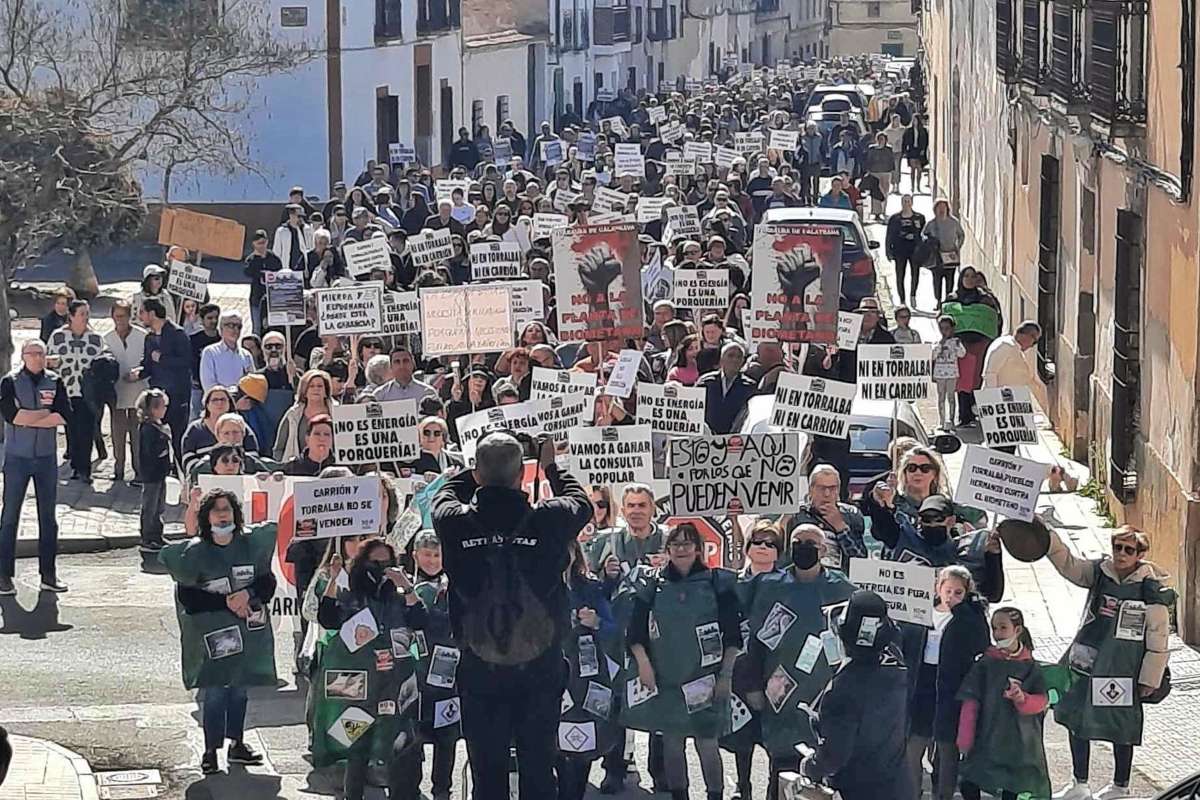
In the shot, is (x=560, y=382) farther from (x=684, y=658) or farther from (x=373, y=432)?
(x=684, y=658)

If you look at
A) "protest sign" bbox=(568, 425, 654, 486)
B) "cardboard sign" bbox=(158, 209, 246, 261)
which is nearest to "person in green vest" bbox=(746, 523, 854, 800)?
"protest sign" bbox=(568, 425, 654, 486)

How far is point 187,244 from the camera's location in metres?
18.2

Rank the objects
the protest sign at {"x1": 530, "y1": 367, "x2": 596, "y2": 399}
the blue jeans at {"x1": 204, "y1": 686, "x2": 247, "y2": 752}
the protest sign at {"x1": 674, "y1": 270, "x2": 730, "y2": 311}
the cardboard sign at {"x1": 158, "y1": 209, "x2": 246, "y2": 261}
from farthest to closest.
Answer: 1. the protest sign at {"x1": 674, "y1": 270, "x2": 730, "y2": 311}
2. the cardboard sign at {"x1": 158, "y1": 209, "x2": 246, "y2": 261}
3. the protest sign at {"x1": 530, "y1": 367, "x2": 596, "y2": 399}
4. the blue jeans at {"x1": 204, "y1": 686, "x2": 247, "y2": 752}

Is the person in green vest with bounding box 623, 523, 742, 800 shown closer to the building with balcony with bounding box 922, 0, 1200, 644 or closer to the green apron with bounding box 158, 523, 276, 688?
the green apron with bounding box 158, 523, 276, 688

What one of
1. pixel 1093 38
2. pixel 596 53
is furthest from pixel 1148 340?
pixel 596 53

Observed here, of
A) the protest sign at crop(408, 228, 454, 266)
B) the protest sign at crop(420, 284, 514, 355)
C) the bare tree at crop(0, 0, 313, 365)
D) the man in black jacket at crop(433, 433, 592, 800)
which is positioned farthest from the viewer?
the bare tree at crop(0, 0, 313, 365)

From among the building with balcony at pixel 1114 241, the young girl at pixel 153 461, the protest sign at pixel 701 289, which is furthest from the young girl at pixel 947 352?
the young girl at pixel 153 461

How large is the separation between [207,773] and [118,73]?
57.1 ft

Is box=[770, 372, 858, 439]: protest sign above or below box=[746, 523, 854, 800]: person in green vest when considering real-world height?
above

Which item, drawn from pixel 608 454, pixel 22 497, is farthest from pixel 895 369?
pixel 22 497

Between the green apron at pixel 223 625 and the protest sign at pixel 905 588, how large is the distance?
2920 millimetres

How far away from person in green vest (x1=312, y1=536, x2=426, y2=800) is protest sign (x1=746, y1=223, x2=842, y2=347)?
5.93 metres

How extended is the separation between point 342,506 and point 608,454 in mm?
1938

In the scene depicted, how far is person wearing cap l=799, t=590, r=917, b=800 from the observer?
8977mm
